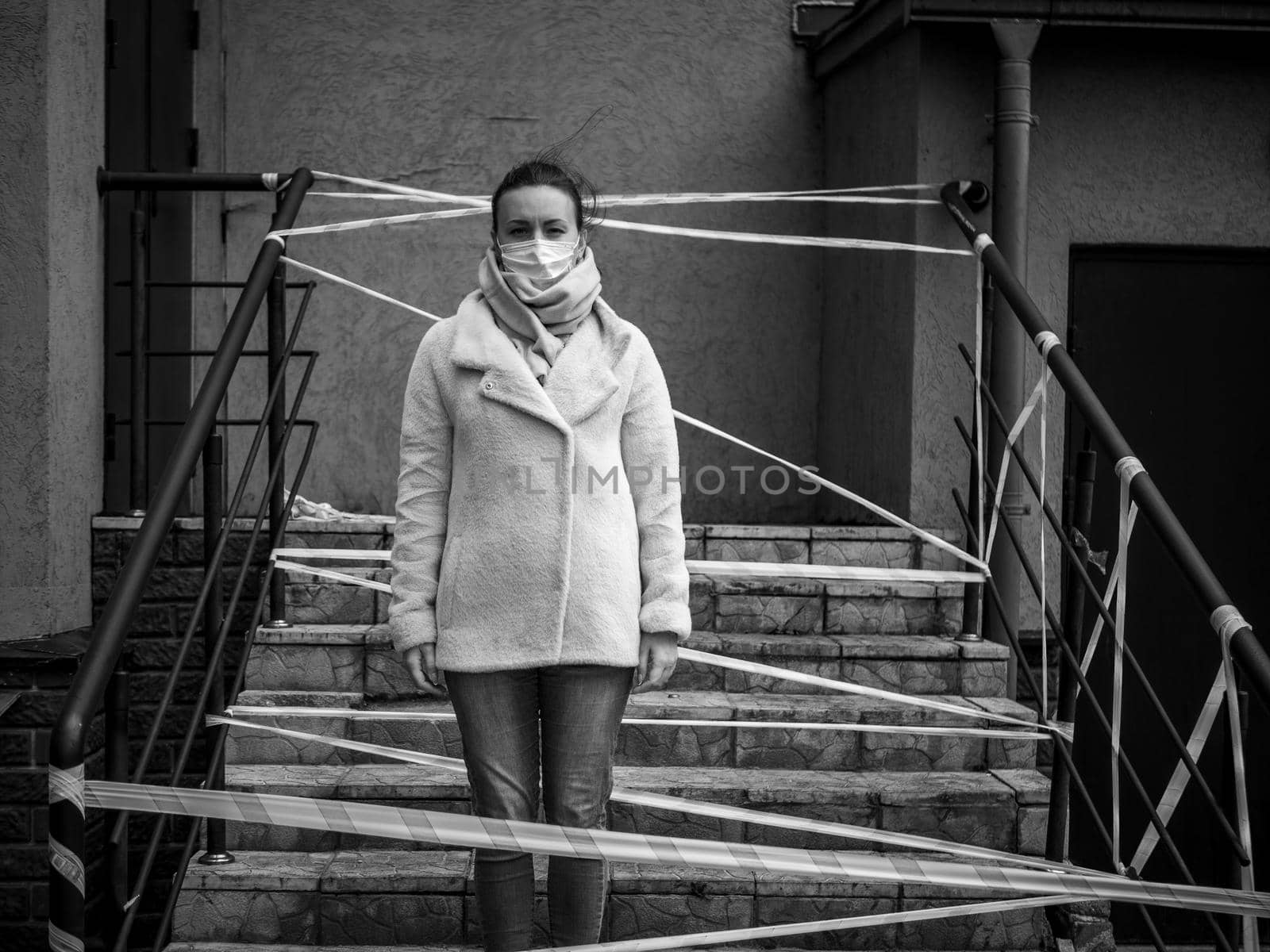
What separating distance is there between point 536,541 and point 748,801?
133cm

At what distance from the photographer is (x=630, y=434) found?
2342 mm

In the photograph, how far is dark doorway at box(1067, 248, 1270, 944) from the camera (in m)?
4.82

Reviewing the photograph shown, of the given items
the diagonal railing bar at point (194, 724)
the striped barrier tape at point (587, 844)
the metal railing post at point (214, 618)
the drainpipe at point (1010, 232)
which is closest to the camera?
the striped barrier tape at point (587, 844)

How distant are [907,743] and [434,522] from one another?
5.81 feet

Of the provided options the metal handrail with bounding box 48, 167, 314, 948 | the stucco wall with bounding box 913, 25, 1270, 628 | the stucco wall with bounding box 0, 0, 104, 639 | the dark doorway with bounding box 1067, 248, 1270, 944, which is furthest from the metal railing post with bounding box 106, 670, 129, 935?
the dark doorway with bounding box 1067, 248, 1270, 944

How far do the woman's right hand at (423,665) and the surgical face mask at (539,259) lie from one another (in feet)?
2.30

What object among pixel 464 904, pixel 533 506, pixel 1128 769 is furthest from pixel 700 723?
pixel 533 506

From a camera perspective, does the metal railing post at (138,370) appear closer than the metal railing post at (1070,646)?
No

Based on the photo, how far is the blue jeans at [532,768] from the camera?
2.20 meters

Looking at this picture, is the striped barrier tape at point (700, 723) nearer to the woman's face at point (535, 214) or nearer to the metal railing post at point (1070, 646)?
the metal railing post at point (1070, 646)

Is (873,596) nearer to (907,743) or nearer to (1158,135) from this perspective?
(907,743)

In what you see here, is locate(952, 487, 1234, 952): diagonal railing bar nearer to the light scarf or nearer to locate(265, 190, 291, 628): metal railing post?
the light scarf

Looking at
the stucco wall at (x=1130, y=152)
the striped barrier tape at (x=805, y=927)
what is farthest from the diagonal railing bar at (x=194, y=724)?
the stucco wall at (x=1130, y=152)

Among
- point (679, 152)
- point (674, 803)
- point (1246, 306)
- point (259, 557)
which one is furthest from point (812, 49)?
point (674, 803)
